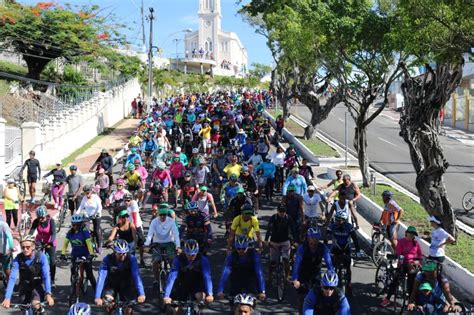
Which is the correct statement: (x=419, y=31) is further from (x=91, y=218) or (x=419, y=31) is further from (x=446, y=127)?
(x=446, y=127)

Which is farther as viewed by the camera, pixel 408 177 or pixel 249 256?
pixel 408 177

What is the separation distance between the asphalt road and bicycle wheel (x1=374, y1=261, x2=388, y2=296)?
25.6 feet

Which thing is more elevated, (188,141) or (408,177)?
(188,141)

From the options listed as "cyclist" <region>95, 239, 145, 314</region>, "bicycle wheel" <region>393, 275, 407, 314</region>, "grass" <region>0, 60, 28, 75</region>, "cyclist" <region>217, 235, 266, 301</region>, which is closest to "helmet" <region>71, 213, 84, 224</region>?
"cyclist" <region>95, 239, 145, 314</region>

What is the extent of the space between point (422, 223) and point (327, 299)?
10.6m

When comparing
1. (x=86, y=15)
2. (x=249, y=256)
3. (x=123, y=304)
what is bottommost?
(x=123, y=304)

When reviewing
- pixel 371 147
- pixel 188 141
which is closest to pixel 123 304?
pixel 188 141

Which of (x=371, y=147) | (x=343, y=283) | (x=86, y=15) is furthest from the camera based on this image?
(x=86, y=15)

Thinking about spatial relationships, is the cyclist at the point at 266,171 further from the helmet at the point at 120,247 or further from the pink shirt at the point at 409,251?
the helmet at the point at 120,247

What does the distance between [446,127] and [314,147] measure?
23977 mm

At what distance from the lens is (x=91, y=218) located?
41.3ft

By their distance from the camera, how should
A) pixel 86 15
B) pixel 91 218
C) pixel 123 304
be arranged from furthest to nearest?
pixel 86 15, pixel 91 218, pixel 123 304

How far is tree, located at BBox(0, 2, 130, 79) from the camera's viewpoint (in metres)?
41.4

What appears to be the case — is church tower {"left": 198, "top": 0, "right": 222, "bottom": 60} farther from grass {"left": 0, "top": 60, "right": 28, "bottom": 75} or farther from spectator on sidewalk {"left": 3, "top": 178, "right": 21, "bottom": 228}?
spectator on sidewalk {"left": 3, "top": 178, "right": 21, "bottom": 228}
